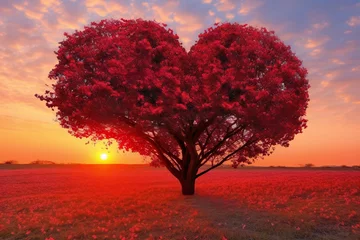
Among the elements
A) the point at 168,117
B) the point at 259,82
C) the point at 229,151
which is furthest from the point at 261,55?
the point at 229,151

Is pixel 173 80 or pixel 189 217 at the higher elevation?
pixel 173 80

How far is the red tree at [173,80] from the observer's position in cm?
2156

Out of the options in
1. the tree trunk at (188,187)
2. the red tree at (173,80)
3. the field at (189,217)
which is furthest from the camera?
the tree trunk at (188,187)

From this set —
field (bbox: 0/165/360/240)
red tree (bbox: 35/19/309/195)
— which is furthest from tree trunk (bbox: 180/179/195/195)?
red tree (bbox: 35/19/309/195)

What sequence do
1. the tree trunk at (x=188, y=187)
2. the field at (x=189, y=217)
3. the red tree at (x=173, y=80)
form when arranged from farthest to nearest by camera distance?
the tree trunk at (x=188, y=187), the red tree at (x=173, y=80), the field at (x=189, y=217)

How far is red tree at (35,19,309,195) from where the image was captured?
70.7 ft

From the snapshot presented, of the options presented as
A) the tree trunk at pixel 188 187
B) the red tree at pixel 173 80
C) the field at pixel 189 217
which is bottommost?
the field at pixel 189 217

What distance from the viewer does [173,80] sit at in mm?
21219

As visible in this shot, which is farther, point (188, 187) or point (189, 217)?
point (188, 187)

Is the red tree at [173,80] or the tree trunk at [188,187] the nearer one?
the red tree at [173,80]

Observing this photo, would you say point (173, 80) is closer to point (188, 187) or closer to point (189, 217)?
point (189, 217)

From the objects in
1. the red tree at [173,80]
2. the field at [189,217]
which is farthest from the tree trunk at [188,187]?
the red tree at [173,80]

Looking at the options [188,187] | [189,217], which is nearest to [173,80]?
[189,217]

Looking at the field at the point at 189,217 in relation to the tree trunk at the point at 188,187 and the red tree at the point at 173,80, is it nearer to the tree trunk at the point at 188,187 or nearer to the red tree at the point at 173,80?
the tree trunk at the point at 188,187
